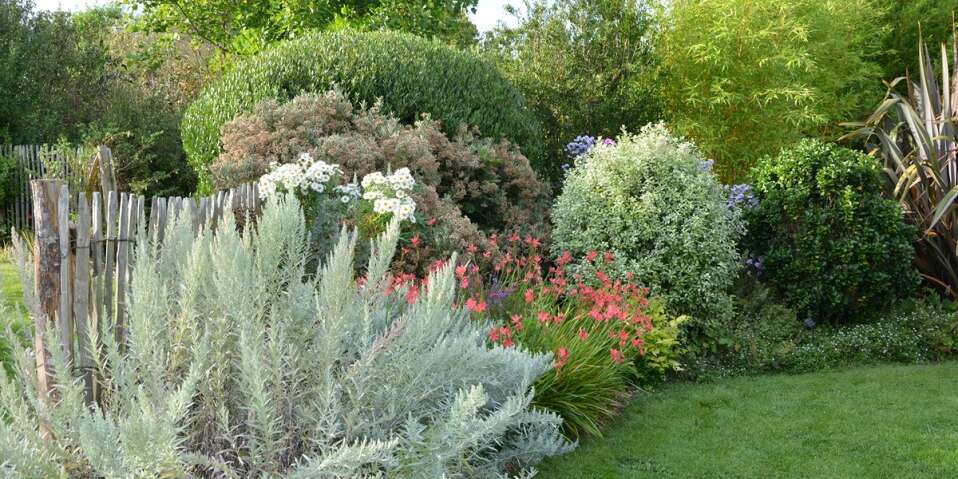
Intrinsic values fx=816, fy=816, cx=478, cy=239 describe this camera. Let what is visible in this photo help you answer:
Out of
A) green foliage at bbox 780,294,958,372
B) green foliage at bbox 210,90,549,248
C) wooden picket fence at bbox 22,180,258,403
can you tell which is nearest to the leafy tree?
green foliage at bbox 210,90,549,248

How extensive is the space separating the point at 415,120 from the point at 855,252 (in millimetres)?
4214

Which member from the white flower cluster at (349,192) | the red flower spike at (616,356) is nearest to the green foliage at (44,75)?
the white flower cluster at (349,192)

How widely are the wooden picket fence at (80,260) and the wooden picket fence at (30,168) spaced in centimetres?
911

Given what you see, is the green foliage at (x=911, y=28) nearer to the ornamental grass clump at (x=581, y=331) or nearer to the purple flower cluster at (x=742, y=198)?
the purple flower cluster at (x=742, y=198)

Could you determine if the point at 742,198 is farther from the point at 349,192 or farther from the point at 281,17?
the point at 281,17

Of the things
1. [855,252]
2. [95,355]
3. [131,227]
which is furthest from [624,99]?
[95,355]

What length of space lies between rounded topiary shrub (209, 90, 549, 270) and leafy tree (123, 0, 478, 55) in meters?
5.33

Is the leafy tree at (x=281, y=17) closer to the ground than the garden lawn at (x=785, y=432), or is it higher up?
higher up

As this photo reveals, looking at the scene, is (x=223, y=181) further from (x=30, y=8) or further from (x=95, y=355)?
(x=30, y=8)

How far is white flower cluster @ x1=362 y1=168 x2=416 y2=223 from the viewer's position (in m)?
5.70

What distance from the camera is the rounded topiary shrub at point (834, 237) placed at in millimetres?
7203

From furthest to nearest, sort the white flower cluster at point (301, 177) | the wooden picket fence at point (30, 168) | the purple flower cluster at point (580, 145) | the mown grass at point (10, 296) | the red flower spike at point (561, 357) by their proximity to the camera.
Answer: the wooden picket fence at point (30, 168), the purple flower cluster at point (580, 145), the white flower cluster at point (301, 177), the mown grass at point (10, 296), the red flower spike at point (561, 357)

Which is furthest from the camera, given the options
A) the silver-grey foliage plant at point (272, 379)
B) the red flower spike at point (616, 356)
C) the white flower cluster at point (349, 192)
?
the white flower cluster at point (349, 192)

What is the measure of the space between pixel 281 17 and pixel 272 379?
12.1 m
